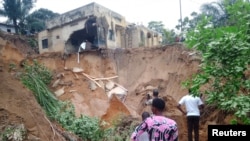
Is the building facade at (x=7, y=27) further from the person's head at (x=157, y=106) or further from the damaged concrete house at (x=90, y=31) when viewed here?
the person's head at (x=157, y=106)

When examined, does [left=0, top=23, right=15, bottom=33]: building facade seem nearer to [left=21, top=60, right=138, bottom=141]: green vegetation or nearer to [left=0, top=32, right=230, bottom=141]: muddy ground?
[left=0, top=32, right=230, bottom=141]: muddy ground

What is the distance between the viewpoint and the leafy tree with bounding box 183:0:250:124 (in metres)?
3.03

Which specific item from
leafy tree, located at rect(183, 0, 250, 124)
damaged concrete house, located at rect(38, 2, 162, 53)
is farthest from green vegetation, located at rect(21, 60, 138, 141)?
damaged concrete house, located at rect(38, 2, 162, 53)

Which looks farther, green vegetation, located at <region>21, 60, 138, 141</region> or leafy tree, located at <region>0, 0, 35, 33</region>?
leafy tree, located at <region>0, 0, 35, 33</region>

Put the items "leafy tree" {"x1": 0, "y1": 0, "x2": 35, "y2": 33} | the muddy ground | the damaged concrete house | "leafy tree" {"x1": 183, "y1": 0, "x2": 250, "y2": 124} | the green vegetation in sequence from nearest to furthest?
"leafy tree" {"x1": 183, "y1": 0, "x2": 250, "y2": 124} → the muddy ground → the green vegetation → the damaged concrete house → "leafy tree" {"x1": 0, "y1": 0, "x2": 35, "y2": 33}

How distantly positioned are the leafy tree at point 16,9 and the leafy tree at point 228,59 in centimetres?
2245

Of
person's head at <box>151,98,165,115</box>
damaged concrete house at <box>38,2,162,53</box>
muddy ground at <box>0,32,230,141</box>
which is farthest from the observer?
damaged concrete house at <box>38,2,162,53</box>

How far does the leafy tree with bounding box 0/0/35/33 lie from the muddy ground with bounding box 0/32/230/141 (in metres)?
10.4

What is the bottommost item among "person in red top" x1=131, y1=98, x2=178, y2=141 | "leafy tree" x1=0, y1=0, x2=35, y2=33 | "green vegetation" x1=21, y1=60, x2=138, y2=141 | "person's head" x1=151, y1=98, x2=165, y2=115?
"green vegetation" x1=21, y1=60, x2=138, y2=141

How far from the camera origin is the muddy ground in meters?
6.95

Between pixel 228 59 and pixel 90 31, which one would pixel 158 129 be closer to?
pixel 228 59

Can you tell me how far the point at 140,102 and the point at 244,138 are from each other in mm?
8940

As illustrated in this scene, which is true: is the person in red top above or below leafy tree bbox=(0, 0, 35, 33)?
below

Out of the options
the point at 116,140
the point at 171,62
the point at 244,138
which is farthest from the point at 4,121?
the point at 171,62
